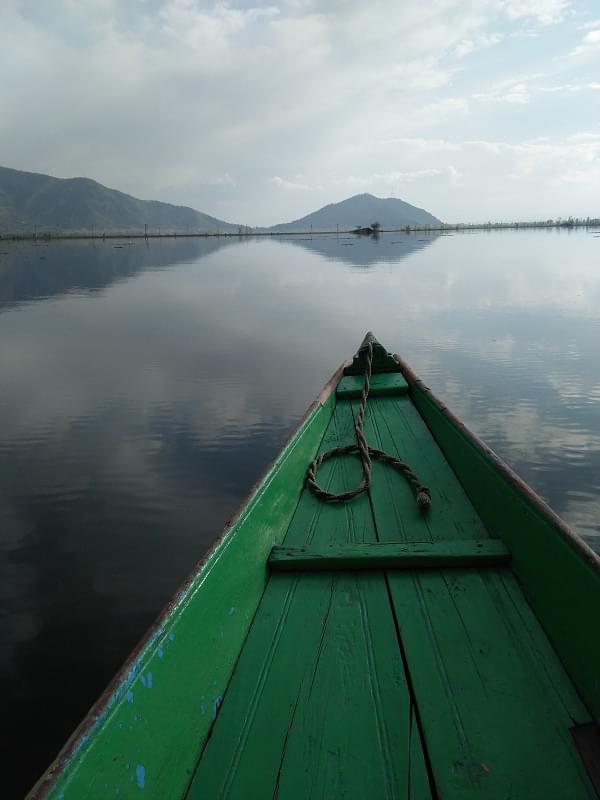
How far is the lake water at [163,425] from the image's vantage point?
3713 mm

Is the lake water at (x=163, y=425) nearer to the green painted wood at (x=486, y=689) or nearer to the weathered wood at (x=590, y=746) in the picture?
the green painted wood at (x=486, y=689)

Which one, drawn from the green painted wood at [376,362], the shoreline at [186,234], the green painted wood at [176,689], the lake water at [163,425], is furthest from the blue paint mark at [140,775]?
the shoreline at [186,234]

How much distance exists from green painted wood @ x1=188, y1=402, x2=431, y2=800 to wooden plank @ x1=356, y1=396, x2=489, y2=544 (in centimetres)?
69

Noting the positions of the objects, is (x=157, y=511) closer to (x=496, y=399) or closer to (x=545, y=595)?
(x=545, y=595)

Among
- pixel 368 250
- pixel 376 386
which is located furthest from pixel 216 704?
pixel 368 250

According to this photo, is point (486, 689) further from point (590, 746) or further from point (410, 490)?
point (410, 490)

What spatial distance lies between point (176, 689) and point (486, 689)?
1.28 meters

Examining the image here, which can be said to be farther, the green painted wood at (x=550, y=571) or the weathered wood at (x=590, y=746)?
the green painted wood at (x=550, y=571)

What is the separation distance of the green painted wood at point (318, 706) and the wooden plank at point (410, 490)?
2.27ft

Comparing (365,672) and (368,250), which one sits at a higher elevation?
(368,250)

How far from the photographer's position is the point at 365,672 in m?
2.09

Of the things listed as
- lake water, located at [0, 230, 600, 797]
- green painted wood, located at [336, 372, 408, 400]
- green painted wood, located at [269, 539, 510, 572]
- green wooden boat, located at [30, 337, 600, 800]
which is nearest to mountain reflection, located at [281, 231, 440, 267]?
lake water, located at [0, 230, 600, 797]

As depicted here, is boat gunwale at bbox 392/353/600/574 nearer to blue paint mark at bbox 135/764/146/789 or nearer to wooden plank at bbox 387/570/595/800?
wooden plank at bbox 387/570/595/800

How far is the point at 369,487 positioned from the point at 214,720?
7.34 feet
